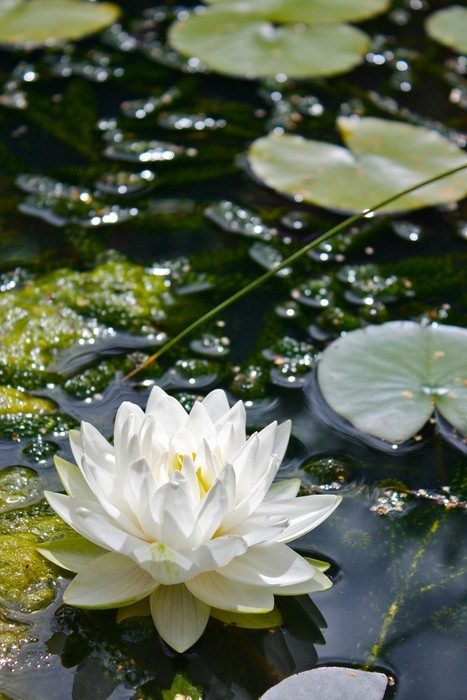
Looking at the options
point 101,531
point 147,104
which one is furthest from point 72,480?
point 147,104

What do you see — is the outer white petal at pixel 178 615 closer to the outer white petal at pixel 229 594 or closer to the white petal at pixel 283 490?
the outer white petal at pixel 229 594

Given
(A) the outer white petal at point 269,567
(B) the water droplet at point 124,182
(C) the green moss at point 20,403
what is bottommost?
(C) the green moss at point 20,403

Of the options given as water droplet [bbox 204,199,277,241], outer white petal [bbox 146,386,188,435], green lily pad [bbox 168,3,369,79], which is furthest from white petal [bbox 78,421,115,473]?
green lily pad [bbox 168,3,369,79]

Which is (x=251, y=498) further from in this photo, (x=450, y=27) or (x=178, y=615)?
(x=450, y=27)

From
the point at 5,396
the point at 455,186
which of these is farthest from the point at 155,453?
the point at 455,186

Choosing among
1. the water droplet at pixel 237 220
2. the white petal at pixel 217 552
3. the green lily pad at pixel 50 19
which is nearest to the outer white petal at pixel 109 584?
the white petal at pixel 217 552

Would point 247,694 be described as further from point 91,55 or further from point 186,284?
point 91,55

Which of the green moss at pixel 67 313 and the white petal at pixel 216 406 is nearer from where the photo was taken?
the white petal at pixel 216 406
